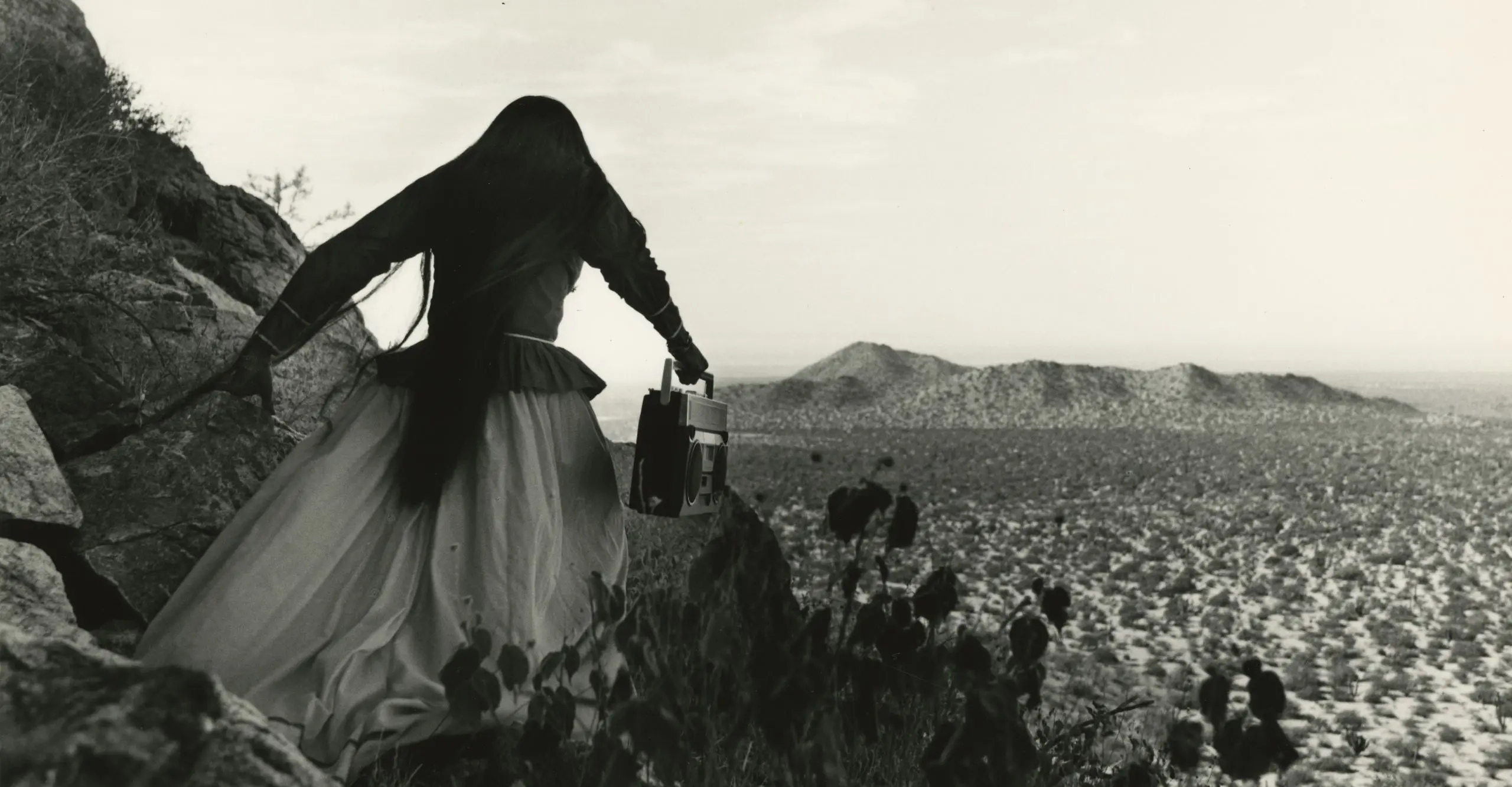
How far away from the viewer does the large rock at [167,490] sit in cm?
360

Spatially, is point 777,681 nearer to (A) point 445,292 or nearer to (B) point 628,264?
(B) point 628,264

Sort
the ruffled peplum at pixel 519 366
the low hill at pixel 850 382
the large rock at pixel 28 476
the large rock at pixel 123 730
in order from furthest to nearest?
the low hill at pixel 850 382, the ruffled peplum at pixel 519 366, the large rock at pixel 28 476, the large rock at pixel 123 730

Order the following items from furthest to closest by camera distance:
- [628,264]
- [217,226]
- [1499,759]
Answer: [217,226] < [1499,759] < [628,264]

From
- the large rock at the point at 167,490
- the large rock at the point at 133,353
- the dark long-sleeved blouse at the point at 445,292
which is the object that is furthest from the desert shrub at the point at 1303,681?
the large rock at the point at 167,490

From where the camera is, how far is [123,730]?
3.90 feet

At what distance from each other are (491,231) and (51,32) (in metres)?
8.00

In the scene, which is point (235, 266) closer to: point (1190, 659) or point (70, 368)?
point (70, 368)

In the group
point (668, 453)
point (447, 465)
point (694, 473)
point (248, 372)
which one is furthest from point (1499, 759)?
point (248, 372)

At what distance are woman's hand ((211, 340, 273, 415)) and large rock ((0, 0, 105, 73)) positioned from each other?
6.56 meters

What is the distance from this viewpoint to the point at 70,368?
4449 mm

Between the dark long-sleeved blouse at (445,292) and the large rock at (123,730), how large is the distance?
2.11 metres

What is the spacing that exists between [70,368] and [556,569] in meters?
2.56

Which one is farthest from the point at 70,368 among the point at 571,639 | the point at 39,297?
the point at 571,639

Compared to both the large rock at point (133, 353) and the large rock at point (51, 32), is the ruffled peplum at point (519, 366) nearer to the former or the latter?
the large rock at point (133, 353)
